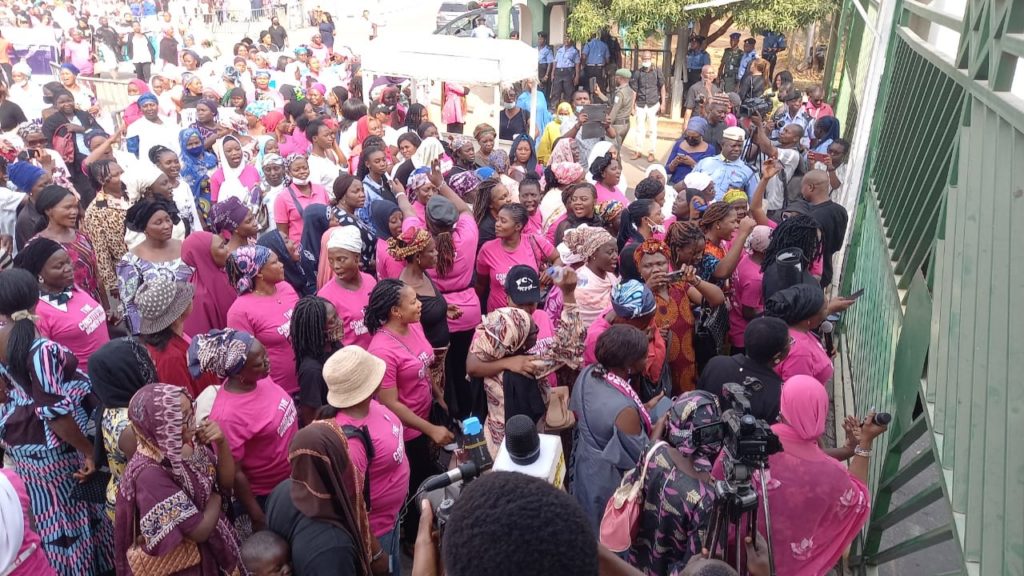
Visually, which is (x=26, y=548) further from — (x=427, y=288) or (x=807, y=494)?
(x=807, y=494)

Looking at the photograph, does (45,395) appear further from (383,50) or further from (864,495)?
(383,50)

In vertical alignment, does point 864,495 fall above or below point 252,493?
above

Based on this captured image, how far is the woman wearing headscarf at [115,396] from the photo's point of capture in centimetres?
330

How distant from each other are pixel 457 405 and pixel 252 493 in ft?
5.81

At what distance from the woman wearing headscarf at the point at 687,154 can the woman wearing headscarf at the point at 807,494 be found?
5.20m

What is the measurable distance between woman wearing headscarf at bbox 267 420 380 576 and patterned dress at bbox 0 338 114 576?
1455 millimetres

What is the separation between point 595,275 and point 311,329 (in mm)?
→ 1830

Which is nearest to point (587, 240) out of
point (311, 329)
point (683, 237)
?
point (683, 237)

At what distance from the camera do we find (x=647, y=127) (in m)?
13.7

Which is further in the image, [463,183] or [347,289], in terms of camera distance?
[463,183]

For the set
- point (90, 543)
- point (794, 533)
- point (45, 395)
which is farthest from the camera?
point (90, 543)

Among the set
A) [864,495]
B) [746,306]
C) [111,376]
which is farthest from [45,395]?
[746,306]

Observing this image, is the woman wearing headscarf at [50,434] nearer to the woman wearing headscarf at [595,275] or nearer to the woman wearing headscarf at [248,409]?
the woman wearing headscarf at [248,409]

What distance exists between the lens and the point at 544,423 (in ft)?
11.9
